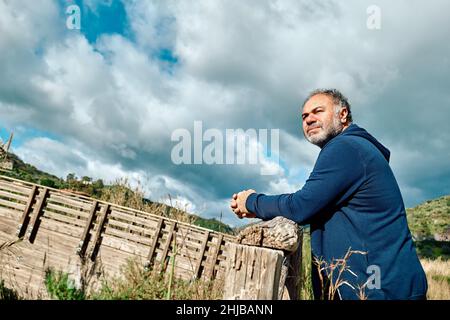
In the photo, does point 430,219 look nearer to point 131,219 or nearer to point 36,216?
point 131,219

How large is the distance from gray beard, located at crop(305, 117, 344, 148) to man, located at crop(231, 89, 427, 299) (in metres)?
0.42

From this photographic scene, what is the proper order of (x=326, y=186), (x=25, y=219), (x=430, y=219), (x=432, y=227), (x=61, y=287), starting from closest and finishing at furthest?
1. (x=326, y=186)
2. (x=61, y=287)
3. (x=25, y=219)
4. (x=432, y=227)
5. (x=430, y=219)

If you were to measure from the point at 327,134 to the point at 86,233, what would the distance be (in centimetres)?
1146

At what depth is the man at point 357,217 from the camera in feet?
7.12

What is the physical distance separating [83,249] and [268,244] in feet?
38.8

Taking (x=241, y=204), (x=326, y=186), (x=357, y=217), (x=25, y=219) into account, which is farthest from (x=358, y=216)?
(x=25, y=219)

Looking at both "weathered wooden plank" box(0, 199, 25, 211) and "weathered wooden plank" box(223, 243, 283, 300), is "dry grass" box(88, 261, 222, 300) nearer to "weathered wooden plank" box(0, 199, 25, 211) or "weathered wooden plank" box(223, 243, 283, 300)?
"weathered wooden plank" box(223, 243, 283, 300)

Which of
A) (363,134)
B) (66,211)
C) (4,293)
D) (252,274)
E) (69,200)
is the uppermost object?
(69,200)

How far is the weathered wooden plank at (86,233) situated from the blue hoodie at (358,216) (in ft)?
37.2

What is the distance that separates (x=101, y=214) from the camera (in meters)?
12.4

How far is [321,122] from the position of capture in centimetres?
294

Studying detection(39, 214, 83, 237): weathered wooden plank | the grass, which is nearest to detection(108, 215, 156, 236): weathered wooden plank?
detection(39, 214, 83, 237): weathered wooden plank
